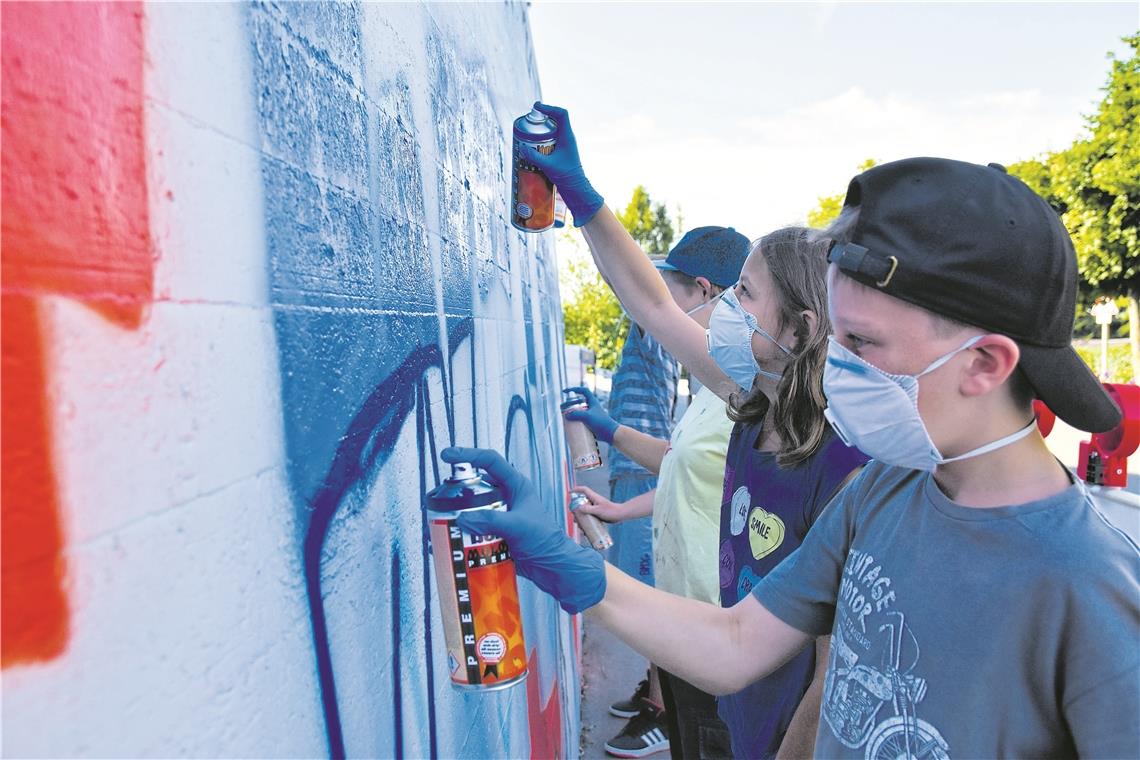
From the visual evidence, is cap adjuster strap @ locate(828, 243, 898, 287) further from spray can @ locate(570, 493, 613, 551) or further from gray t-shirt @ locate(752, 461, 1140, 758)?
spray can @ locate(570, 493, 613, 551)

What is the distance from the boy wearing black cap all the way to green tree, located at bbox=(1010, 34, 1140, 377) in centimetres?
1784

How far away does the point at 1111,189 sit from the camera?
16.4m

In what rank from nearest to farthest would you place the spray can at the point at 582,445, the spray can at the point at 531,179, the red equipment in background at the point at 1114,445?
the spray can at the point at 531,179 → the spray can at the point at 582,445 → the red equipment in background at the point at 1114,445

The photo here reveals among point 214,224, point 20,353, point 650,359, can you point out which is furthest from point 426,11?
point 650,359

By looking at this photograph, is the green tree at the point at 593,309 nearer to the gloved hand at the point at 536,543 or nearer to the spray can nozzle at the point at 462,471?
the gloved hand at the point at 536,543

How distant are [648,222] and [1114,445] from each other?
39695 mm

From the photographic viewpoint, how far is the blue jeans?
465 centimetres

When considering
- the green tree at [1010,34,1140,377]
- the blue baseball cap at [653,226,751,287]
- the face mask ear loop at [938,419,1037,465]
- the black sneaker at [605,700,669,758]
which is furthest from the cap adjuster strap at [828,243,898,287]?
the green tree at [1010,34,1140,377]

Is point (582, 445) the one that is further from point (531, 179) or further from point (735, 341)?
point (531, 179)

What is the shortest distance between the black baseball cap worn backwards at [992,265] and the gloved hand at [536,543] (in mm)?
724

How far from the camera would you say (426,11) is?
1882mm

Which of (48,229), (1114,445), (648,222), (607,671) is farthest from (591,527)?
(648,222)

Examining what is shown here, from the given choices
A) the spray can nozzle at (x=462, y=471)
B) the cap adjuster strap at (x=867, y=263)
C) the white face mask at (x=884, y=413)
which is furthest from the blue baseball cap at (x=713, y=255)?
the spray can nozzle at (x=462, y=471)

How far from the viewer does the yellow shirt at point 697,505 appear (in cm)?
276
